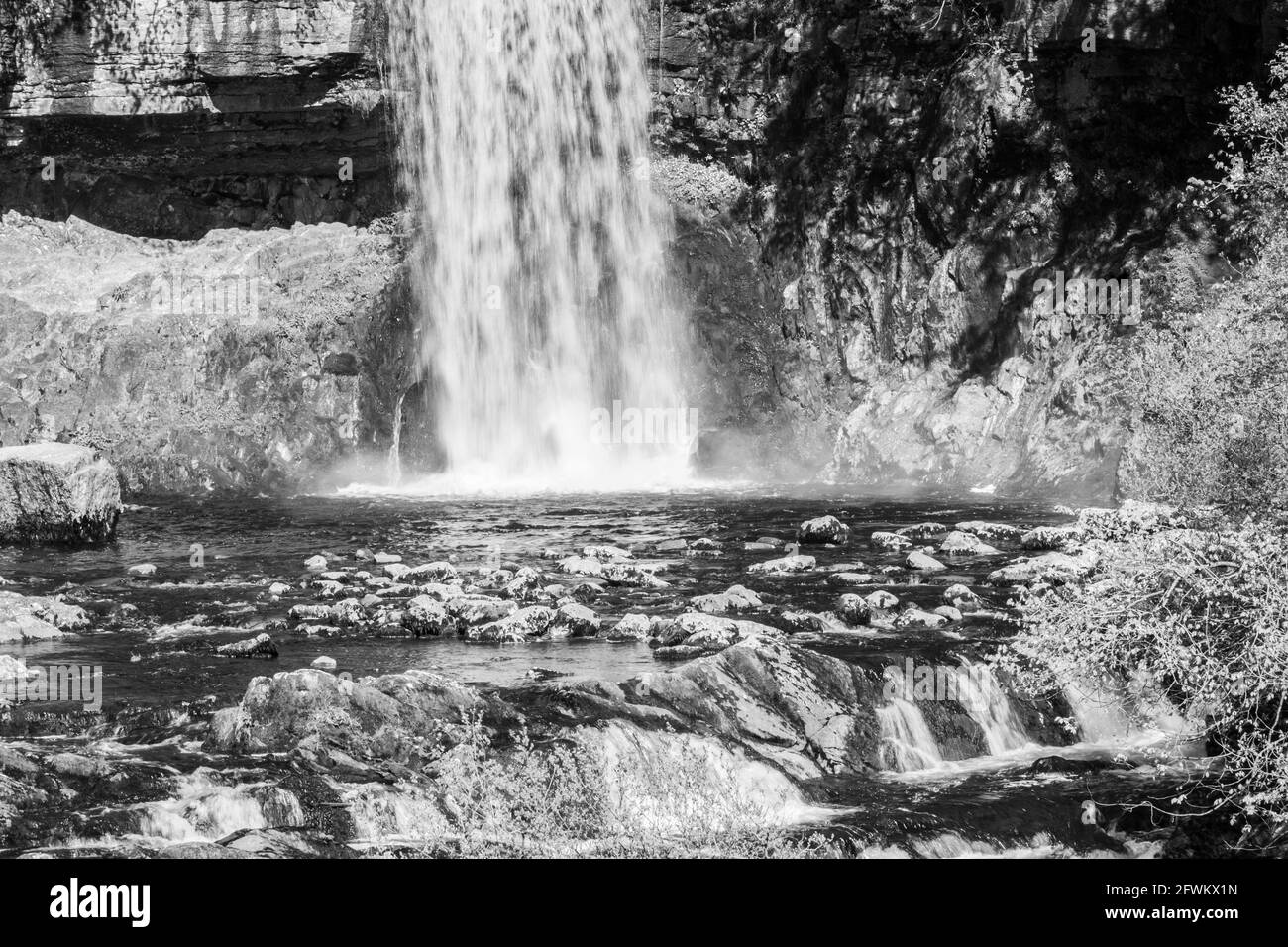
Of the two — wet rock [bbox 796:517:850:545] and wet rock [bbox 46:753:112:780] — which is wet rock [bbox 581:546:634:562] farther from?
wet rock [bbox 46:753:112:780]

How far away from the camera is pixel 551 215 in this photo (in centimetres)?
3712

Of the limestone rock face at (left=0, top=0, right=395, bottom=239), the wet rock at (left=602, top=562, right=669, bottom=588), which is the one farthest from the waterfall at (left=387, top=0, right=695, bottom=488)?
the wet rock at (left=602, top=562, right=669, bottom=588)

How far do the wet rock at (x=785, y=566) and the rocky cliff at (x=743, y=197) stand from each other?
10.5 metres

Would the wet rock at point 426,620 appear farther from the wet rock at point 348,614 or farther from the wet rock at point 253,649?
the wet rock at point 253,649

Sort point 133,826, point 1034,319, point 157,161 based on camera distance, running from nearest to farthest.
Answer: point 133,826 < point 1034,319 < point 157,161

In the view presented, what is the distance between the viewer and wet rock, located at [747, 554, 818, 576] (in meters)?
20.5

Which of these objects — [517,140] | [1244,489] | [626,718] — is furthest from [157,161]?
[1244,489]

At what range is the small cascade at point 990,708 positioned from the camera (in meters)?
13.9

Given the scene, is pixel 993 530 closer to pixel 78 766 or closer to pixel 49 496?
pixel 78 766

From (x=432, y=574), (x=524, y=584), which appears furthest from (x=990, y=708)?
(x=432, y=574)

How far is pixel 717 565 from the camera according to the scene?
2131 cm

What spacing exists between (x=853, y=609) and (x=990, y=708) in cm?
334

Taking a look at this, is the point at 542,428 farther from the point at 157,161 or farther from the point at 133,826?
the point at 133,826

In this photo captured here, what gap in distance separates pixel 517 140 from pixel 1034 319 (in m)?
14.3
